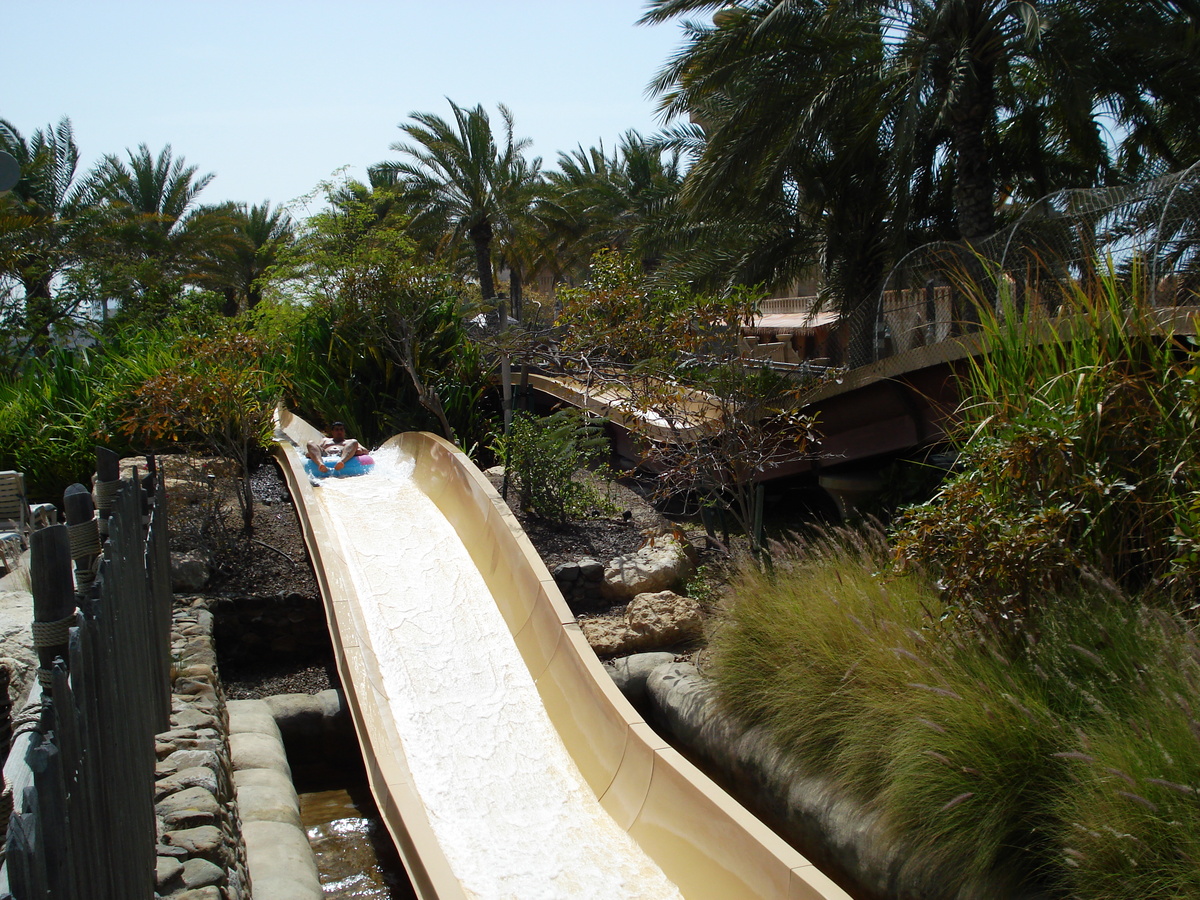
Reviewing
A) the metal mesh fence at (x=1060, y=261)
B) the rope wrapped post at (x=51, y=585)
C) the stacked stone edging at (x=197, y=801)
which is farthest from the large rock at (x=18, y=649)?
the metal mesh fence at (x=1060, y=261)

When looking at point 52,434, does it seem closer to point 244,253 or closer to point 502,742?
point 502,742

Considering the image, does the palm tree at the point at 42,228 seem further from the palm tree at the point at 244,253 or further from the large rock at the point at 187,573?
the large rock at the point at 187,573

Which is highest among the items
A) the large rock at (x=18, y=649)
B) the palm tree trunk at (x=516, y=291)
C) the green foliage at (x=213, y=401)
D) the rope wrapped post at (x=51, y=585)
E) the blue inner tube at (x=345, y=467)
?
the palm tree trunk at (x=516, y=291)

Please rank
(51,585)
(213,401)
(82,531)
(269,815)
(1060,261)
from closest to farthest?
(51,585) → (82,531) → (269,815) → (1060,261) → (213,401)

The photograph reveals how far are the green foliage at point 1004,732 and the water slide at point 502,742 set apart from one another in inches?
27.5

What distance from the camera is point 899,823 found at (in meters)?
4.74

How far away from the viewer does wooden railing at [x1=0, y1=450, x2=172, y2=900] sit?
6.41 ft

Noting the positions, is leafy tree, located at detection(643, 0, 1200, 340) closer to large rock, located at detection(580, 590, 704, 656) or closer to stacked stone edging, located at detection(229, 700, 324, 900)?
large rock, located at detection(580, 590, 704, 656)

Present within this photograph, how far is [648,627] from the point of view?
8867 millimetres

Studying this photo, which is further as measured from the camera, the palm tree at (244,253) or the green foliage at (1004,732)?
the palm tree at (244,253)

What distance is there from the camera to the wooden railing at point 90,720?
195 cm

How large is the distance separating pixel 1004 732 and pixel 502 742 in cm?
343

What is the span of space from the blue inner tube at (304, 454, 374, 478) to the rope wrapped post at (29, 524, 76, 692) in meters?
9.39

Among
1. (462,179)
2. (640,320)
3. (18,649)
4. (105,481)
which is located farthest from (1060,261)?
(462,179)
